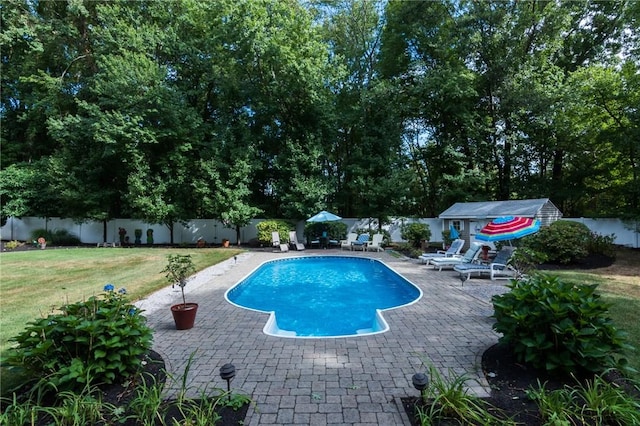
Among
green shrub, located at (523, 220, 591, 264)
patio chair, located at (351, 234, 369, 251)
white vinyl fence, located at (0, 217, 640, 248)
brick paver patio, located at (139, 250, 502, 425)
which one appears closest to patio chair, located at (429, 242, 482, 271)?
green shrub, located at (523, 220, 591, 264)

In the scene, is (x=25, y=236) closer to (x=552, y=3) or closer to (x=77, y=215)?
(x=77, y=215)

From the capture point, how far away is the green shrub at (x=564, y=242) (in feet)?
34.5

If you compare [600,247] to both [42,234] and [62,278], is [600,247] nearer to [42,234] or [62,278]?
[62,278]

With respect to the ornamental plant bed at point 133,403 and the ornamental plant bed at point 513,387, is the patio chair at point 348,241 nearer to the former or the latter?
the ornamental plant bed at point 513,387

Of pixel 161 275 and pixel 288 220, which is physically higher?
pixel 288 220

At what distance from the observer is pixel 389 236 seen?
61.2ft

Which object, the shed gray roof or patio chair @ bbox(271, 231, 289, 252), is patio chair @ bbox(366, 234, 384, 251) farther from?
patio chair @ bbox(271, 231, 289, 252)

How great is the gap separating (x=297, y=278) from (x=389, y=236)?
9024mm

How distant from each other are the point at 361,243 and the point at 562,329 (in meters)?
13.6

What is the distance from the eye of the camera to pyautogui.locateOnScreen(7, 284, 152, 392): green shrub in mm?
2822

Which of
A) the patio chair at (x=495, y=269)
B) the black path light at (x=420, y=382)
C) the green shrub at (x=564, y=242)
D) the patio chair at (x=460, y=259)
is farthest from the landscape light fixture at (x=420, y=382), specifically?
the green shrub at (x=564, y=242)

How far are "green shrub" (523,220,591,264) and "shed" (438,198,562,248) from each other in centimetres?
181

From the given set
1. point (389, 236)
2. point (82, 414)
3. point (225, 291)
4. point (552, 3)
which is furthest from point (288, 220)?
point (552, 3)

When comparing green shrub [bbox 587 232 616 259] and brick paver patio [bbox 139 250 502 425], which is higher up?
green shrub [bbox 587 232 616 259]
